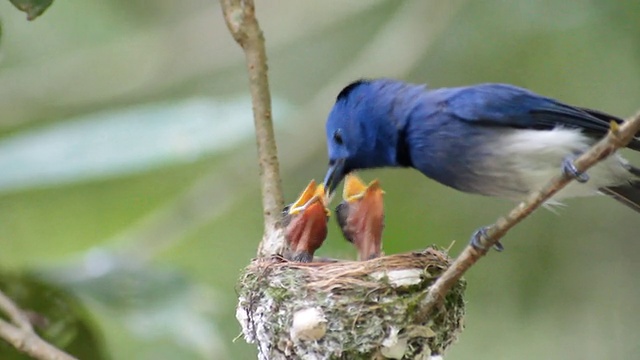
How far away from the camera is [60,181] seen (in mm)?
3215

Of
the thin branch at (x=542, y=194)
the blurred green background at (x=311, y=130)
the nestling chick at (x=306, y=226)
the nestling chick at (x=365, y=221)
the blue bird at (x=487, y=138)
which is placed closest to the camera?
the thin branch at (x=542, y=194)

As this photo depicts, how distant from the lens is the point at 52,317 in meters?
3.22

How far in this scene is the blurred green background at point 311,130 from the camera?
14.0 feet

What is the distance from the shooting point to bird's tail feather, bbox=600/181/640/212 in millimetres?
3174

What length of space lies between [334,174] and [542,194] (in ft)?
4.00

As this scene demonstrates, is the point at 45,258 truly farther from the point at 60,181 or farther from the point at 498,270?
the point at 498,270

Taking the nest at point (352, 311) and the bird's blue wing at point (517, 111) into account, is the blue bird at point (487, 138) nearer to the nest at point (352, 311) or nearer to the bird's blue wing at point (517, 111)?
the bird's blue wing at point (517, 111)

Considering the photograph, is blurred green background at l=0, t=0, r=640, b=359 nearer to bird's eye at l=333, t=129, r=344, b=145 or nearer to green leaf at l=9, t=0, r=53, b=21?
bird's eye at l=333, t=129, r=344, b=145

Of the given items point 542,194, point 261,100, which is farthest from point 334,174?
point 542,194

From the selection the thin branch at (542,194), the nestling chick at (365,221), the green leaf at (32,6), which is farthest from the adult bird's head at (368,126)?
the green leaf at (32,6)

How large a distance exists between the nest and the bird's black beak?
314 millimetres

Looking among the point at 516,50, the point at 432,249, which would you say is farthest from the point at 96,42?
the point at 432,249

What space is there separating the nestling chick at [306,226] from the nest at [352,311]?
32cm

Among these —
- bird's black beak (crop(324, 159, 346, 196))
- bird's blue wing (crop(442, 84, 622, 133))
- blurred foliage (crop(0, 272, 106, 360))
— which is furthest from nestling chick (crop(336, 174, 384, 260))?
blurred foliage (crop(0, 272, 106, 360))
